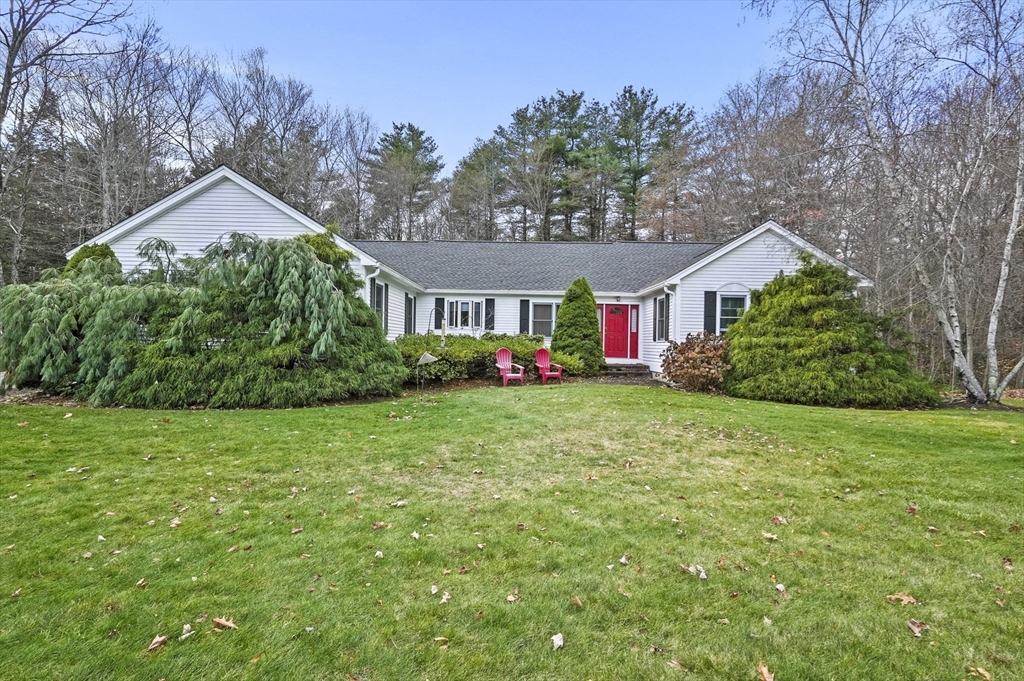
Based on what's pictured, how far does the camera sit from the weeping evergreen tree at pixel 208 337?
9.07 metres

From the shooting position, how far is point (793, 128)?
15.2 meters

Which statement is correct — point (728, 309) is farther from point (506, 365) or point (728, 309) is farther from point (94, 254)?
point (94, 254)

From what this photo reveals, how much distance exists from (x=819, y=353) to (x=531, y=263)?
12.0m

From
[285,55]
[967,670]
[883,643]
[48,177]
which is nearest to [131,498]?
[883,643]

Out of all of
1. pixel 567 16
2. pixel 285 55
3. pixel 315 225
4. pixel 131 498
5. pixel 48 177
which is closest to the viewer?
pixel 131 498

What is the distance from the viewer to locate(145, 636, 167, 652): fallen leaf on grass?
2313mm

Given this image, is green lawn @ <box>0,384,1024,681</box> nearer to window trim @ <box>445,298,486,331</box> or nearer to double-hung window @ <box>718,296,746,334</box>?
double-hung window @ <box>718,296,746,334</box>

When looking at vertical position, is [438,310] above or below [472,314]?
above

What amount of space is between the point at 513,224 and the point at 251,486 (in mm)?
28415

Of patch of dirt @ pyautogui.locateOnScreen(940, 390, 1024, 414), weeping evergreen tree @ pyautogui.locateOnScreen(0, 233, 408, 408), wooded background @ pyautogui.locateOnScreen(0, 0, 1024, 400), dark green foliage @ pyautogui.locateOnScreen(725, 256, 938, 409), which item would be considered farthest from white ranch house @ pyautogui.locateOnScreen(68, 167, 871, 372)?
patch of dirt @ pyautogui.locateOnScreen(940, 390, 1024, 414)

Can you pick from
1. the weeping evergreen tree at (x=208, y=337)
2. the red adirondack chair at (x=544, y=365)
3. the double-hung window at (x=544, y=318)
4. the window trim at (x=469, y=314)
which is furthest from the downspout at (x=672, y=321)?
the weeping evergreen tree at (x=208, y=337)

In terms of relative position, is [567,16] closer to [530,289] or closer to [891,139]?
[530,289]

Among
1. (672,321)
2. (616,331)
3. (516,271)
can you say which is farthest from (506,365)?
(516,271)

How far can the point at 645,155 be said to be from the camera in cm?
2958
